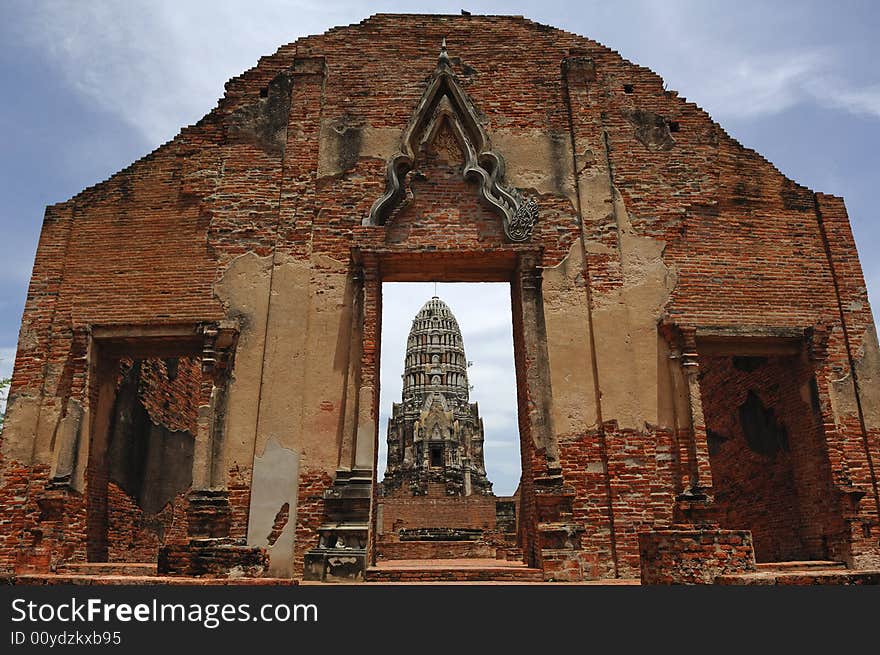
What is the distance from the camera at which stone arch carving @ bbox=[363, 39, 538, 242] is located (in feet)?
32.1

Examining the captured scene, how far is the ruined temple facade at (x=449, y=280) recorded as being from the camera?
28.4ft

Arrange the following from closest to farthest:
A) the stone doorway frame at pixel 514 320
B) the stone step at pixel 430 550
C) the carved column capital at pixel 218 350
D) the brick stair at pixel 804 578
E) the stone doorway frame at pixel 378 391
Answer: the brick stair at pixel 804 578
the stone doorway frame at pixel 378 391
the stone doorway frame at pixel 514 320
the carved column capital at pixel 218 350
the stone step at pixel 430 550

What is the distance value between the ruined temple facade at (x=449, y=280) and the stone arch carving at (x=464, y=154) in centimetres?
4

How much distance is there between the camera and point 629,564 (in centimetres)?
830

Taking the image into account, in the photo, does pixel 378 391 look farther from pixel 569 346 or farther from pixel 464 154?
pixel 464 154

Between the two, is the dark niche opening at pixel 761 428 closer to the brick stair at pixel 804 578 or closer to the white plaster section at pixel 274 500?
the brick stair at pixel 804 578

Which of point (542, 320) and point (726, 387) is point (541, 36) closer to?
point (542, 320)

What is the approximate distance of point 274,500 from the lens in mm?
8586

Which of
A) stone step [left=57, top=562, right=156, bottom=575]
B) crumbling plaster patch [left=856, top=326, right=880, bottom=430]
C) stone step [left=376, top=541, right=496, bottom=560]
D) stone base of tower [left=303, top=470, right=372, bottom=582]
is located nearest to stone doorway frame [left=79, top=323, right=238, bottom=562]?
stone step [left=57, top=562, right=156, bottom=575]

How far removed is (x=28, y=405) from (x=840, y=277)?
1149cm

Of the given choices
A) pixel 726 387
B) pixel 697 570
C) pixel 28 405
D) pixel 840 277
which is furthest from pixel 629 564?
pixel 28 405

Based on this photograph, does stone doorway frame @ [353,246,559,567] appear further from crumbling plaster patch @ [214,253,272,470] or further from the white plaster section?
crumbling plaster patch @ [214,253,272,470]

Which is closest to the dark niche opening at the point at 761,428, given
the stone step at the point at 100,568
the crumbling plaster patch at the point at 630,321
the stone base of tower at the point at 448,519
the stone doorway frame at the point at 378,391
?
the crumbling plaster patch at the point at 630,321

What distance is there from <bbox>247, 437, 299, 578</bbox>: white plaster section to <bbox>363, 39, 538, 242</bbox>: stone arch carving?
11.4 ft
